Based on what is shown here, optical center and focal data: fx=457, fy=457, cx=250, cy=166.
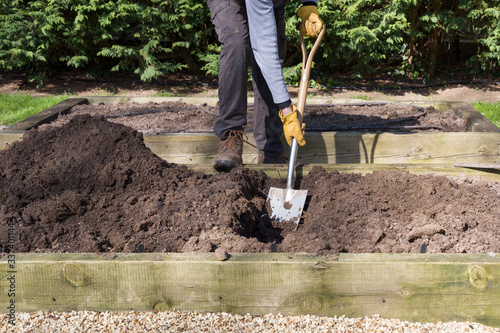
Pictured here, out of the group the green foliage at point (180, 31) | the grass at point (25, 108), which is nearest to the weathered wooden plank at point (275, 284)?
the grass at point (25, 108)

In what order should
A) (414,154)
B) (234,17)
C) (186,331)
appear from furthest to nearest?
(414,154) → (234,17) → (186,331)

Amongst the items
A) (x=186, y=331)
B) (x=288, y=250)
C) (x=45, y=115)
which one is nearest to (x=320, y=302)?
(x=288, y=250)

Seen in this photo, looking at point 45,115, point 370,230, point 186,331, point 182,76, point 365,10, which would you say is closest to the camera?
point 186,331

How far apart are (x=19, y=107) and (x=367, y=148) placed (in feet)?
15.3

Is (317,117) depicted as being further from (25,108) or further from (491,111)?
(25,108)

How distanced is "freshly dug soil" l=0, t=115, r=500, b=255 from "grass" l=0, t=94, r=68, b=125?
292 cm

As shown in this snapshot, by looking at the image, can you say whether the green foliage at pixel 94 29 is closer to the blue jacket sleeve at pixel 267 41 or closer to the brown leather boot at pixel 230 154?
the brown leather boot at pixel 230 154

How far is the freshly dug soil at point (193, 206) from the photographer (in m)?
2.04

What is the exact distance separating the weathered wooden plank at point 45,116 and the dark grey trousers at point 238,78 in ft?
5.38

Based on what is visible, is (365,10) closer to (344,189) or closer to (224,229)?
(344,189)

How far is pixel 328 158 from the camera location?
3529mm

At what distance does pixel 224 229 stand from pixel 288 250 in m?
0.31

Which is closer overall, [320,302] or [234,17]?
[320,302]

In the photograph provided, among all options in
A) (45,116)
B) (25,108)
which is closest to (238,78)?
(45,116)
